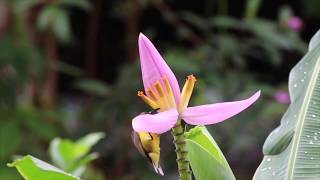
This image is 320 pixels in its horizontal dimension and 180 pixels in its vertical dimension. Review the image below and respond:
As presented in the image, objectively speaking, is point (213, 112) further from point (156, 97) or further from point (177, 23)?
point (177, 23)

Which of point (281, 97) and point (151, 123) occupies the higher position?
point (151, 123)

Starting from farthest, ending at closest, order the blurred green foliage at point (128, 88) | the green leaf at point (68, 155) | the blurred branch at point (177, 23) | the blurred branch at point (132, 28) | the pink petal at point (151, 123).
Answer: the blurred branch at point (132, 28) → the blurred branch at point (177, 23) → the blurred green foliage at point (128, 88) → the green leaf at point (68, 155) → the pink petal at point (151, 123)

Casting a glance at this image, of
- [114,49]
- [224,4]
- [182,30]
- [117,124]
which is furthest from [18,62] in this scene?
[114,49]

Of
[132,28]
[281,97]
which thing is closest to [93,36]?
[132,28]

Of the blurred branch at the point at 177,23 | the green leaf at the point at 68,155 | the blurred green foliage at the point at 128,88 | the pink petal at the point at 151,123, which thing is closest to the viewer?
the pink petal at the point at 151,123

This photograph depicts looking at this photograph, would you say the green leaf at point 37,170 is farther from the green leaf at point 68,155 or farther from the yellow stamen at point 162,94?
the green leaf at point 68,155

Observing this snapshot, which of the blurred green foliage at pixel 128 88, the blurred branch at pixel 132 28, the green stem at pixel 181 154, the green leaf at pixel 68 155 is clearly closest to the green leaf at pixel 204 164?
the green stem at pixel 181 154

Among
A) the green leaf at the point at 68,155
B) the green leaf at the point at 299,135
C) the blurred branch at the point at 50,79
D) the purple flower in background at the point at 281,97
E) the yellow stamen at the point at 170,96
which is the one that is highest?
the yellow stamen at the point at 170,96
